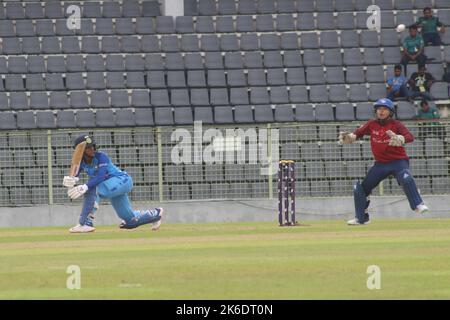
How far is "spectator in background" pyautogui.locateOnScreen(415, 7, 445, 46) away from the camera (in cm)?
3338

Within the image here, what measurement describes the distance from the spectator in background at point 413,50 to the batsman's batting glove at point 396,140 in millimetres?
10186

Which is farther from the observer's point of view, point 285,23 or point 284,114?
point 285,23

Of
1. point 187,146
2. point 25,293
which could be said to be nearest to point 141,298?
point 25,293

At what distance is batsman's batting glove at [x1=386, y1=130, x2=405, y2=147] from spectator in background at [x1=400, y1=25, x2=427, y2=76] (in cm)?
1019

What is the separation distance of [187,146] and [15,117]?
4.97 meters

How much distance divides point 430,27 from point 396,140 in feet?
37.4

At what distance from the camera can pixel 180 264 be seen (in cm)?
1534

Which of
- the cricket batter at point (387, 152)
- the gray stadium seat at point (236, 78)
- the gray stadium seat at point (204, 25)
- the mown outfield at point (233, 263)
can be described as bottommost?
the mown outfield at point (233, 263)

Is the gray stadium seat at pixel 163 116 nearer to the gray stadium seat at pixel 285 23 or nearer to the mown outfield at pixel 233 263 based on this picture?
the gray stadium seat at pixel 285 23

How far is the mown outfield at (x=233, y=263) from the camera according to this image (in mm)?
12367

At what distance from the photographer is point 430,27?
110 ft

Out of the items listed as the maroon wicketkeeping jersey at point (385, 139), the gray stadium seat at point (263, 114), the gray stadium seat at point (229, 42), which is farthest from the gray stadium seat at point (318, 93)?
the maroon wicketkeeping jersey at point (385, 139)

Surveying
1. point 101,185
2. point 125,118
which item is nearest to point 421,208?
point 101,185

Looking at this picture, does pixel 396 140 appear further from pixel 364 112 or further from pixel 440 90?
pixel 440 90
